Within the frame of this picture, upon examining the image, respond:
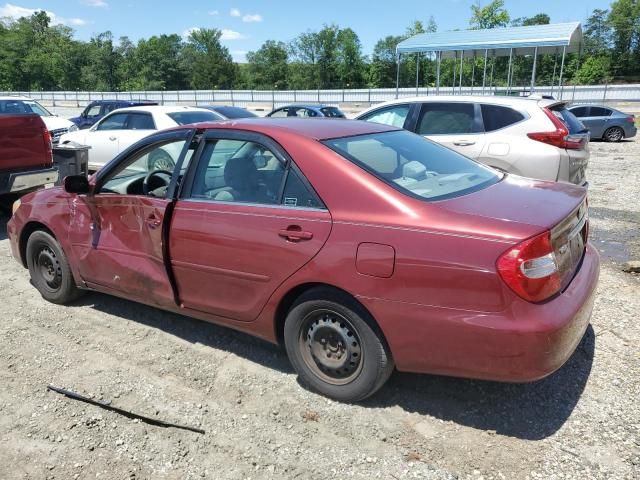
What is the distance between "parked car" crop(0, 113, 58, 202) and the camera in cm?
712

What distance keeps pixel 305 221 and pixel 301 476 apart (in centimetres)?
134

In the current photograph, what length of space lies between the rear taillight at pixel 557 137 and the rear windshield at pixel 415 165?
3.07 m

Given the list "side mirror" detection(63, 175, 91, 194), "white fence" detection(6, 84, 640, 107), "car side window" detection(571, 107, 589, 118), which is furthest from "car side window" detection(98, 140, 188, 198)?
"white fence" detection(6, 84, 640, 107)

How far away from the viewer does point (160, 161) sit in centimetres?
456

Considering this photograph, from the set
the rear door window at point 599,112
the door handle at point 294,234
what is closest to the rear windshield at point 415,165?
the door handle at point 294,234

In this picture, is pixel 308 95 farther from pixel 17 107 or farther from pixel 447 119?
pixel 447 119

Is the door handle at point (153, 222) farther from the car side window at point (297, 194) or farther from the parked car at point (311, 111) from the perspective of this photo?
the parked car at point (311, 111)

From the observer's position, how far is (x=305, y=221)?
3053 millimetres

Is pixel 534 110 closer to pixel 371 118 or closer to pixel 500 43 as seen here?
pixel 371 118

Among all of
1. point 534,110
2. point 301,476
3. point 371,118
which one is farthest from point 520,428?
point 371,118

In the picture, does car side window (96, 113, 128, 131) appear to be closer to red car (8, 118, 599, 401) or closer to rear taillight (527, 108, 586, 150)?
red car (8, 118, 599, 401)

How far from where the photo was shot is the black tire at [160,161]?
4.23 m

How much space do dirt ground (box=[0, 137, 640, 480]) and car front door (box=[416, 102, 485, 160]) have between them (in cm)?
318

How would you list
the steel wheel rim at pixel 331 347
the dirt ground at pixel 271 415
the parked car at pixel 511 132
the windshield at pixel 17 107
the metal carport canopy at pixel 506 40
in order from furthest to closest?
the metal carport canopy at pixel 506 40
the windshield at pixel 17 107
the parked car at pixel 511 132
the steel wheel rim at pixel 331 347
the dirt ground at pixel 271 415
